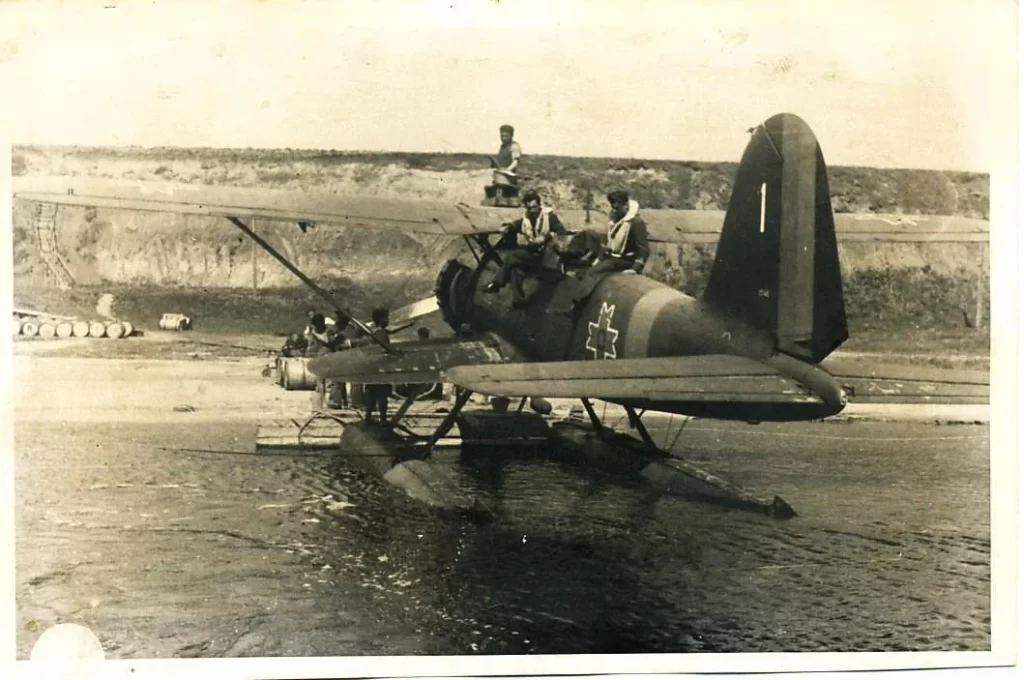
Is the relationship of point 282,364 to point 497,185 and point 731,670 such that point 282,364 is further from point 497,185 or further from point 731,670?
point 731,670

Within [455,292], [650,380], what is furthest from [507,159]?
[650,380]

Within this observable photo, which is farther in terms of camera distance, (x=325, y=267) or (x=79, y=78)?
(x=325, y=267)

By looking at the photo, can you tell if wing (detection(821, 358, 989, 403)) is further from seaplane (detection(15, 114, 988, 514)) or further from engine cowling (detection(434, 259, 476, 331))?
engine cowling (detection(434, 259, 476, 331))

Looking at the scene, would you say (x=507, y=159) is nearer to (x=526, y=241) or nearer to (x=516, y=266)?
(x=526, y=241)

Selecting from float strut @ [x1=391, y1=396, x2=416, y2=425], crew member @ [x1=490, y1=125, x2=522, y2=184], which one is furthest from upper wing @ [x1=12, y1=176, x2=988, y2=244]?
float strut @ [x1=391, y1=396, x2=416, y2=425]

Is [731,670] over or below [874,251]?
below

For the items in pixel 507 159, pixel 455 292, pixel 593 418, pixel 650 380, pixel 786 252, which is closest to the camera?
pixel 650 380

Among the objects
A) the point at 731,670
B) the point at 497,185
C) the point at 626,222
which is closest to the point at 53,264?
the point at 497,185
